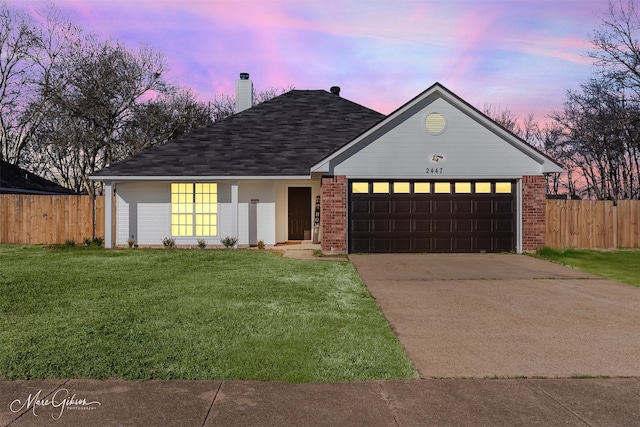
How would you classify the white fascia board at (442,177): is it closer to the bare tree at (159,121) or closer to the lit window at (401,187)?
the lit window at (401,187)

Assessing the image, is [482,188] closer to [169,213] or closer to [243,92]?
[169,213]

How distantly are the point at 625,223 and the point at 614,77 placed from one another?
1313 centimetres

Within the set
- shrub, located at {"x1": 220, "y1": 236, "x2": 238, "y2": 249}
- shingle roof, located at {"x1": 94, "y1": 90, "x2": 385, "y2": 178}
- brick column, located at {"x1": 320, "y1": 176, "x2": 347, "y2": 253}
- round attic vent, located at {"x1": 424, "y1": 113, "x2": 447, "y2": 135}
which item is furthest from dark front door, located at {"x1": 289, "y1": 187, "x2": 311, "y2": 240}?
round attic vent, located at {"x1": 424, "y1": 113, "x2": 447, "y2": 135}

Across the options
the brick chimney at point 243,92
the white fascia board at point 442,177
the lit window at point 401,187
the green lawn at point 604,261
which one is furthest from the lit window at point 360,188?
the brick chimney at point 243,92

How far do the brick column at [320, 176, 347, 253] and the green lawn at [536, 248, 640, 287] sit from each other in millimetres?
6692

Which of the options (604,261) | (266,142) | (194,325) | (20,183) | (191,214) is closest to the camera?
(194,325)

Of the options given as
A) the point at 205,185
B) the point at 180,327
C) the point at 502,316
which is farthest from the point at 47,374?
the point at 205,185

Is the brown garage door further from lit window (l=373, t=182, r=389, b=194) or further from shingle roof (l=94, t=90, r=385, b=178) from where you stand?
shingle roof (l=94, t=90, r=385, b=178)

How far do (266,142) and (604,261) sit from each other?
509 inches

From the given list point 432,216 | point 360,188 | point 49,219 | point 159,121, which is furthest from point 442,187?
point 159,121

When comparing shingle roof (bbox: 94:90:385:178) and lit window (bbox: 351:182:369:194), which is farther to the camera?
shingle roof (bbox: 94:90:385:178)

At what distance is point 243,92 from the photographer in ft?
76.0

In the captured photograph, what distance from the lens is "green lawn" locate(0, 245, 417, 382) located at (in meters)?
4.75

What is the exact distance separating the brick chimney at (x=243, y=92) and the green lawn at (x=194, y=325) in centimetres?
1374
